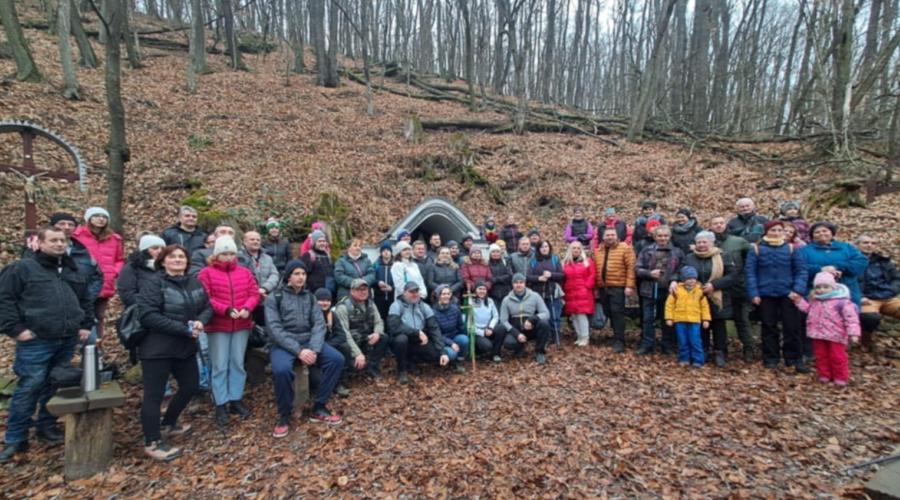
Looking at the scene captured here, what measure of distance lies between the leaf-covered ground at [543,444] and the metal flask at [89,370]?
70 cm

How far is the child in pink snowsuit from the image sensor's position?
482 cm

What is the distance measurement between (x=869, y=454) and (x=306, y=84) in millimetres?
21885

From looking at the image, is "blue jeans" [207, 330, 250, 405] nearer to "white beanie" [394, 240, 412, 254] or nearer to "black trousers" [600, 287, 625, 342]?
"white beanie" [394, 240, 412, 254]

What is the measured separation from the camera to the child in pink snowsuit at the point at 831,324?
482cm

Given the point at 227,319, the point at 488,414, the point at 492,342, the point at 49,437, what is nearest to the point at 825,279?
the point at 492,342

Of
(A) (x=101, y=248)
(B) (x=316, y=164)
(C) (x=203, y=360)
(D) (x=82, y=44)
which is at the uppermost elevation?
(D) (x=82, y=44)

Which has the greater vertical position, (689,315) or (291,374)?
(689,315)

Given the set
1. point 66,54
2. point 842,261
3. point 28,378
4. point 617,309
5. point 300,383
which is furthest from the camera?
point 66,54

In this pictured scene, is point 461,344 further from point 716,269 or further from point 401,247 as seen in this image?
point 716,269

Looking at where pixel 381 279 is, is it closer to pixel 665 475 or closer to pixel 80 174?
pixel 665 475

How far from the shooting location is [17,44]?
437 inches

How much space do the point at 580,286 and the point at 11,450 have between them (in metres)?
6.60

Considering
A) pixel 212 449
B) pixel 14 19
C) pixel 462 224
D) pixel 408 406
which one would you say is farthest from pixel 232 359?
pixel 14 19

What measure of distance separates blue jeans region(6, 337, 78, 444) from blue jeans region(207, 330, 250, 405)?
119 centimetres
